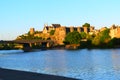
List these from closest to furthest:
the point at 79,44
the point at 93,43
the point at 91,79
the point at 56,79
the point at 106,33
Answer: the point at 56,79
the point at 91,79
the point at 93,43
the point at 79,44
the point at 106,33

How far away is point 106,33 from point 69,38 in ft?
60.2

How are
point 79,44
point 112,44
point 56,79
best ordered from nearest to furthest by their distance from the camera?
1. point 56,79
2. point 112,44
3. point 79,44

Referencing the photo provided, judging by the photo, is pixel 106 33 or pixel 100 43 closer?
pixel 100 43

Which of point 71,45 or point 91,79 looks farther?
point 71,45

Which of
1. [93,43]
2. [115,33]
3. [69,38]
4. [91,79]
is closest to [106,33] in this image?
[115,33]

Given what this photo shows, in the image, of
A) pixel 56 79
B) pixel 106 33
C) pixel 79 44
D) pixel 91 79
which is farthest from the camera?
pixel 106 33

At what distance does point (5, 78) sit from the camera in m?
31.1

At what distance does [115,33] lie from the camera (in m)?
193

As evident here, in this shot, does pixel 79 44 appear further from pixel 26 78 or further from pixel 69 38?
pixel 26 78

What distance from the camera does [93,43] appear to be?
168 metres

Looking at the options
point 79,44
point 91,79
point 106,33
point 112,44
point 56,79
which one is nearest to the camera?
point 56,79

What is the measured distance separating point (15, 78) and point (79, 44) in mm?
153460

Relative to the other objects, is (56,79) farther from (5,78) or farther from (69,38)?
(69,38)

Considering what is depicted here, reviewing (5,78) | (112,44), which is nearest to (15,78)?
(5,78)
